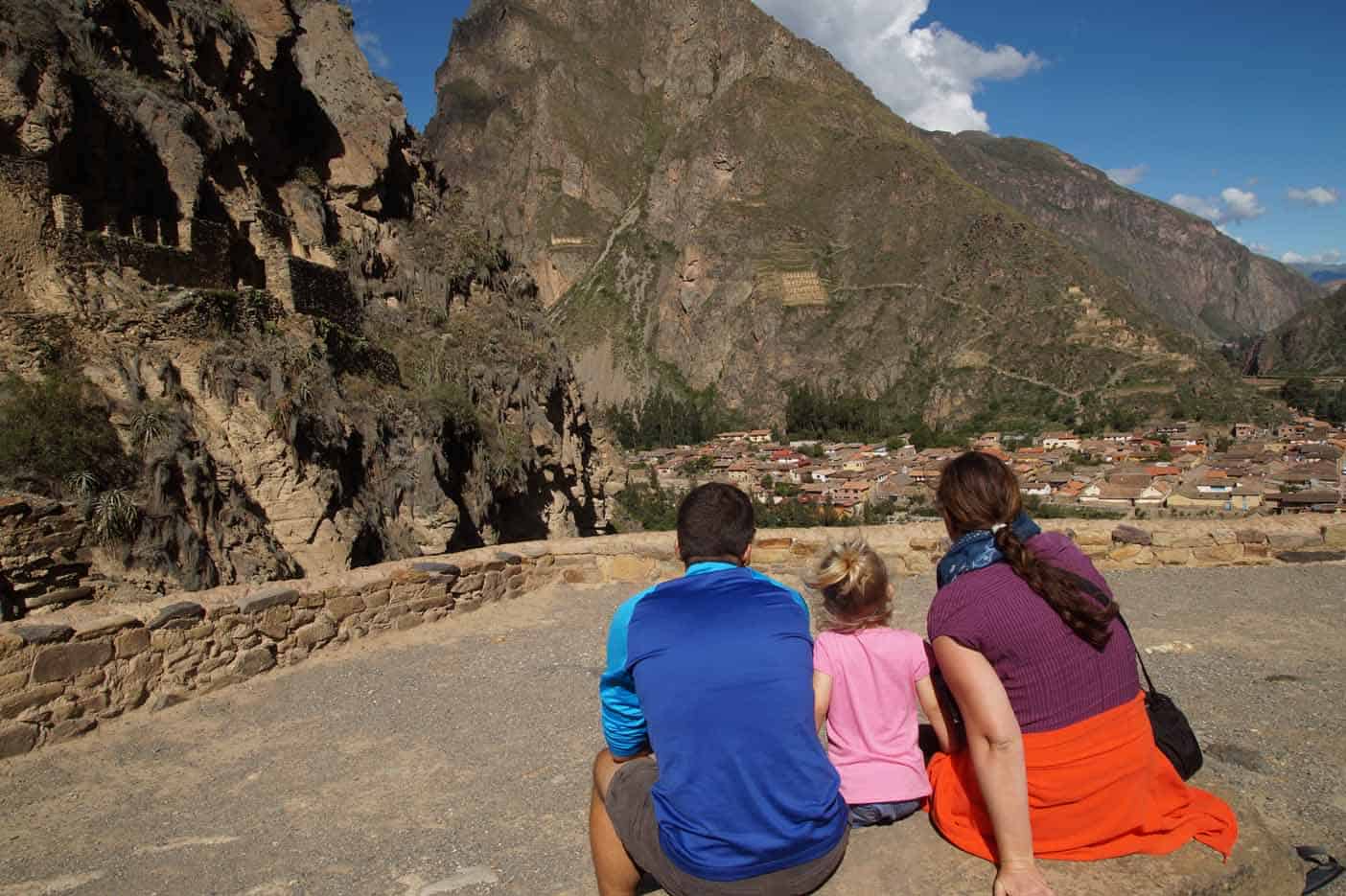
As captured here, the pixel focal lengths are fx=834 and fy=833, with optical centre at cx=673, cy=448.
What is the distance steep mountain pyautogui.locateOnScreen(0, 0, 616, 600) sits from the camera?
30.5ft

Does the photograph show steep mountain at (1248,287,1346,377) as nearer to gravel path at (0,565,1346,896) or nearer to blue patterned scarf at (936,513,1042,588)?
gravel path at (0,565,1346,896)

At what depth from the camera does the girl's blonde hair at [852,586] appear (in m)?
2.89

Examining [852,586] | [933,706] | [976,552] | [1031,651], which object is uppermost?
[976,552]

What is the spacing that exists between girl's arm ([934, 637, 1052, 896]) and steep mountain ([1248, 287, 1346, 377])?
14889 cm

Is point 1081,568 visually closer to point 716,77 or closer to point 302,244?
point 302,244

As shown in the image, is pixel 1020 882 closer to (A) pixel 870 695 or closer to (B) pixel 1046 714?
(B) pixel 1046 714

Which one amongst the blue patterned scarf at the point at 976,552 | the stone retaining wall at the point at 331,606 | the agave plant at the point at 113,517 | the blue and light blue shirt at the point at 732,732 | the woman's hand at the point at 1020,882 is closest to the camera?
the blue and light blue shirt at the point at 732,732

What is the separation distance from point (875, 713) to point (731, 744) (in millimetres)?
805

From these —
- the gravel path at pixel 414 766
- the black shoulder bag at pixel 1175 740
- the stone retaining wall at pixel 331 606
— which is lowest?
the gravel path at pixel 414 766

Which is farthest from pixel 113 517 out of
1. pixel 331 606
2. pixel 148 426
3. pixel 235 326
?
pixel 235 326

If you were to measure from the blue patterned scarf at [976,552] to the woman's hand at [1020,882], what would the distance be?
835 millimetres

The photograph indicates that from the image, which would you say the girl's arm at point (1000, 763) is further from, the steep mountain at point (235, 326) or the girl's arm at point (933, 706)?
the steep mountain at point (235, 326)

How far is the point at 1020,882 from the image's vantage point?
7.93ft

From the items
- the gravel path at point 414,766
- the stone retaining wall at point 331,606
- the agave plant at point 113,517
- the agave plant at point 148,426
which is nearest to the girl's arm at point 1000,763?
the gravel path at point 414,766
